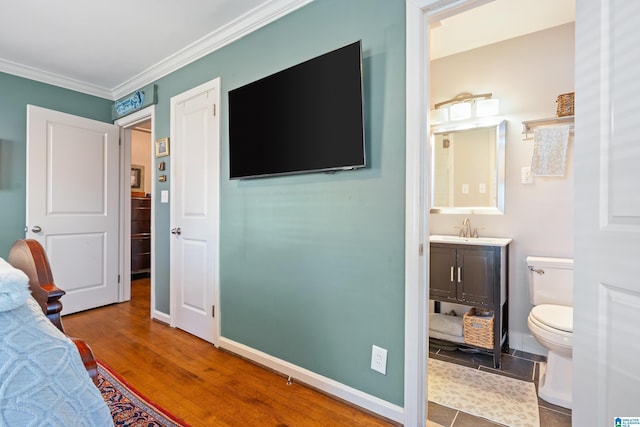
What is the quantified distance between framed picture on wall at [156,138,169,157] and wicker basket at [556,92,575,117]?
3.21 meters

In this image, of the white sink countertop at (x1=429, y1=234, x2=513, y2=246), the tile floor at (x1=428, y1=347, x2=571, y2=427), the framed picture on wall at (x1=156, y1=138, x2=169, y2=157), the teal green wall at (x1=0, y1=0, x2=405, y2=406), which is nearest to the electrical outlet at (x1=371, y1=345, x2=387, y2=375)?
the teal green wall at (x1=0, y1=0, x2=405, y2=406)

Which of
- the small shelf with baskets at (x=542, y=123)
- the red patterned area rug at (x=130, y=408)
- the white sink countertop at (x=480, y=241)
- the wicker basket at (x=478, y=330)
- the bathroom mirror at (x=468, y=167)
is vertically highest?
the small shelf with baskets at (x=542, y=123)

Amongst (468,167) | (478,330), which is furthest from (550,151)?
(478,330)

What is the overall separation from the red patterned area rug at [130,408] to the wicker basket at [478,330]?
1.93m

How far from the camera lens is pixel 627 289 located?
0.96 meters

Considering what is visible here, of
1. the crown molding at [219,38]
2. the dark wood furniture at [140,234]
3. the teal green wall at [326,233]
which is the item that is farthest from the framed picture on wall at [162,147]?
the dark wood furniture at [140,234]

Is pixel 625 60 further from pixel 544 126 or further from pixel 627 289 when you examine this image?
pixel 544 126

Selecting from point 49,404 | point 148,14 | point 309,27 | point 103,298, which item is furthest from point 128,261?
point 49,404

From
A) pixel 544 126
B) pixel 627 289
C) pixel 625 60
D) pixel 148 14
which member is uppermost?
pixel 148 14

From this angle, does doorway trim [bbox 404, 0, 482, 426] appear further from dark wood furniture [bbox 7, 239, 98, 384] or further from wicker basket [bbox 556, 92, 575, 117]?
dark wood furniture [bbox 7, 239, 98, 384]

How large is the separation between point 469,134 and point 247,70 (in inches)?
74.7

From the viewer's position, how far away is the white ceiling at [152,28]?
7.05 ft

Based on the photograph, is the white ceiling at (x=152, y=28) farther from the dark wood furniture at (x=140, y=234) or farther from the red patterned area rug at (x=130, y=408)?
the red patterned area rug at (x=130, y=408)

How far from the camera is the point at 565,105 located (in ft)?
7.39
